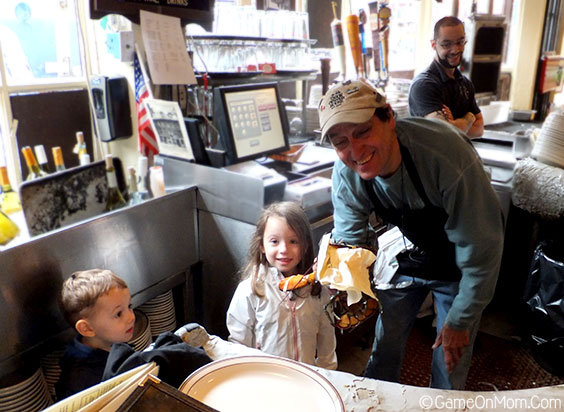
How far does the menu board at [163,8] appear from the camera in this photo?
1.75m

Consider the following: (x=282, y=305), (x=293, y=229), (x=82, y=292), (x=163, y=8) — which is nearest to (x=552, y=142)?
(x=293, y=229)

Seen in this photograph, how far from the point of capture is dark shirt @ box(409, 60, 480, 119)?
6.64ft

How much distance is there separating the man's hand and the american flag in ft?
4.79

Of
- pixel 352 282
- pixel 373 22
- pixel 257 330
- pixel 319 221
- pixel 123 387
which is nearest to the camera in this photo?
pixel 123 387

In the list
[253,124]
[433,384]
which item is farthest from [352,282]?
[253,124]

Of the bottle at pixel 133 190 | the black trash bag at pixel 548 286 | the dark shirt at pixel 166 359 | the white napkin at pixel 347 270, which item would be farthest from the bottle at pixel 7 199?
the black trash bag at pixel 548 286

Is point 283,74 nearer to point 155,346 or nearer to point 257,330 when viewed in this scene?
point 257,330

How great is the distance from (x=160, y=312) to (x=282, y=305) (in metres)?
0.63

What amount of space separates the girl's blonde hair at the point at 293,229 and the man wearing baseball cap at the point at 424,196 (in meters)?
0.21

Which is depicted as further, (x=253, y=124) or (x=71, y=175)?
(x=253, y=124)

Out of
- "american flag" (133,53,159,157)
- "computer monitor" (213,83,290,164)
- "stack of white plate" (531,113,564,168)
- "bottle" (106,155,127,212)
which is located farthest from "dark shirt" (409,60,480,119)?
"bottle" (106,155,127,212)

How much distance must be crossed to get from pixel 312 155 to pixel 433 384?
1192mm

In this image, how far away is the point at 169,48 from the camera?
199 cm

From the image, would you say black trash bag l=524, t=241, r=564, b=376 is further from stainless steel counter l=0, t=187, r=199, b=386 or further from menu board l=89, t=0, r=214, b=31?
menu board l=89, t=0, r=214, b=31
